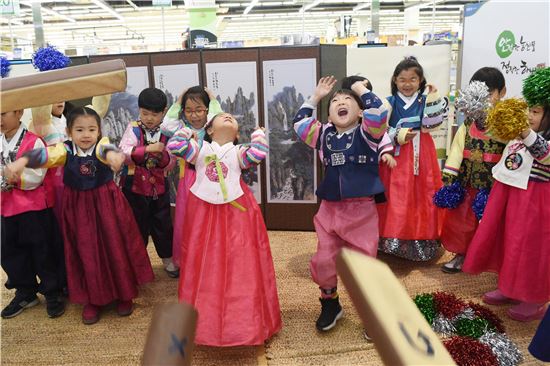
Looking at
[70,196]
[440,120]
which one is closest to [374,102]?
[440,120]

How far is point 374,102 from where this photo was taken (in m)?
2.20

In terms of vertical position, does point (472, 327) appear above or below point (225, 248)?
below

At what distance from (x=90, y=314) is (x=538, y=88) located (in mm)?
2632

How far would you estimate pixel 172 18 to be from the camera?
412 inches

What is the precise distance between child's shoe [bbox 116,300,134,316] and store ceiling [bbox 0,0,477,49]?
6.38 metres

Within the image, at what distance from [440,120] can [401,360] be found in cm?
281

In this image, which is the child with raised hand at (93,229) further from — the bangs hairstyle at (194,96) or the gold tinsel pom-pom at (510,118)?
the gold tinsel pom-pom at (510,118)

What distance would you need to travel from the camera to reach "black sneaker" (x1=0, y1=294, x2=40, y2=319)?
2.71 metres

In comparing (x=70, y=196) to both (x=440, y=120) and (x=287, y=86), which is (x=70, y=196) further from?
(x=440, y=120)

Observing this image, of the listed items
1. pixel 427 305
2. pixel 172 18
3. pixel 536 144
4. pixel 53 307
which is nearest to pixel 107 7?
pixel 172 18

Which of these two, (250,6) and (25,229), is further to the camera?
(250,6)

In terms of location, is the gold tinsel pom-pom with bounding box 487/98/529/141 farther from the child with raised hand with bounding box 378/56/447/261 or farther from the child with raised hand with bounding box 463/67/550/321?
the child with raised hand with bounding box 378/56/447/261

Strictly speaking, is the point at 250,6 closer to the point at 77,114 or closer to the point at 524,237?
the point at 77,114

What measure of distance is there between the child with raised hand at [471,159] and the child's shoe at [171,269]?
6.13 feet
